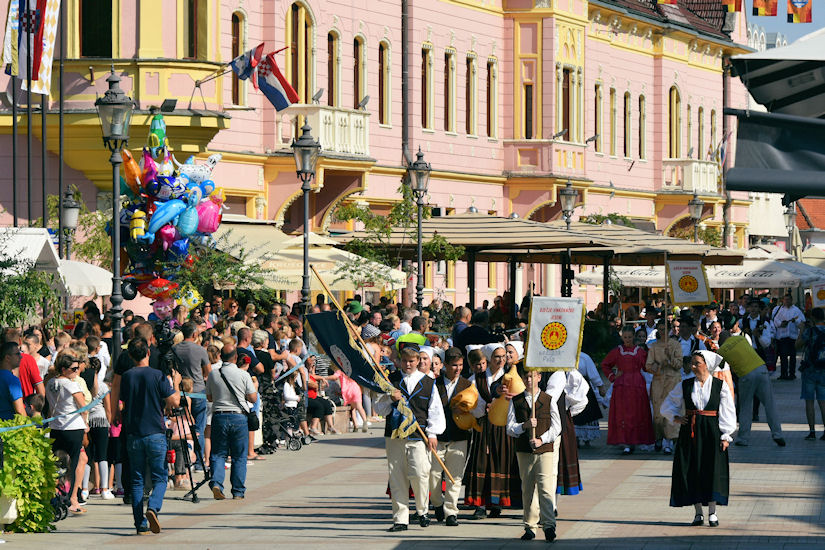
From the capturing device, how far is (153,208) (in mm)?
27078

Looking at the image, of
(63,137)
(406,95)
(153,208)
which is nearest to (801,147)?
(153,208)

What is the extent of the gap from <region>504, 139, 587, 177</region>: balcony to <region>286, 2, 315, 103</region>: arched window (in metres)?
11.0

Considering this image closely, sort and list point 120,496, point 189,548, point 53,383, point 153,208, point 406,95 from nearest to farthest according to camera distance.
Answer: point 189,548 < point 53,383 < point 120,496 < point 153,208 < point 406,95

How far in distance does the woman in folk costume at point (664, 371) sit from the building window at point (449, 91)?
83.9ft

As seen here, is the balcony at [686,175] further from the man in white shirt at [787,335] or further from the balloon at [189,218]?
the balloon at [189,218]

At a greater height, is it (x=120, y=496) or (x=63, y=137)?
(x=63, y=137)

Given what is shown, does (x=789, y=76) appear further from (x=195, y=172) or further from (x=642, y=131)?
(x=642, y=131)

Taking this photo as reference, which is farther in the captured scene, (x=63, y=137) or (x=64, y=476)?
(x=63, y=137)

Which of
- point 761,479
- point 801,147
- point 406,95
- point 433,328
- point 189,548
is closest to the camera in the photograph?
point 801,147

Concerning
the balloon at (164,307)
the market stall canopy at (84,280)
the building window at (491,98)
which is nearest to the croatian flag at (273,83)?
the balloon at (164,307)

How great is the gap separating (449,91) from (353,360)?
32002mm

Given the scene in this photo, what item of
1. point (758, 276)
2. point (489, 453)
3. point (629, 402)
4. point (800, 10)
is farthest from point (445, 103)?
point (489, 453)

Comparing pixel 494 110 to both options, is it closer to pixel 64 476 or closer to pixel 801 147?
pixel 64 476

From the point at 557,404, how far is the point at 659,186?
4705cm
